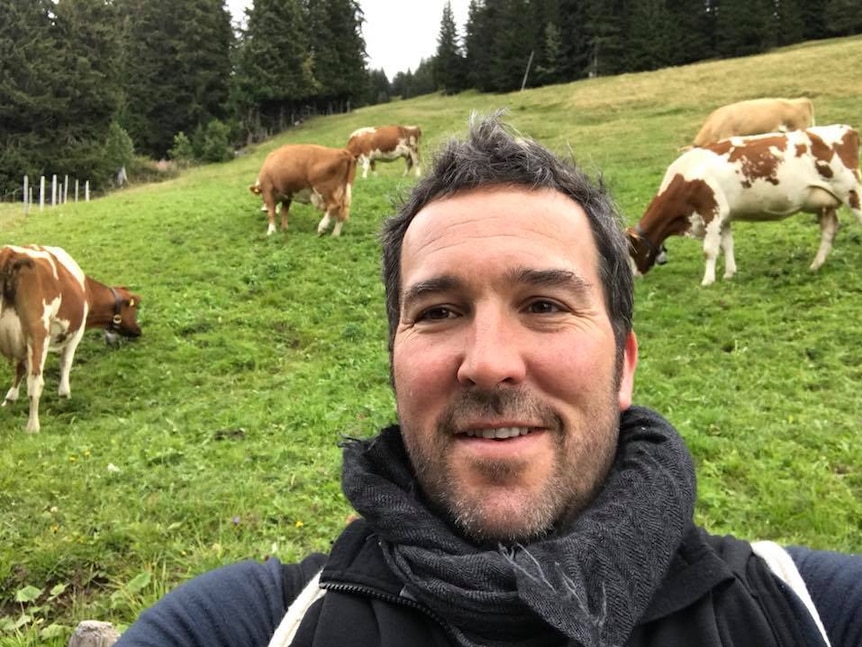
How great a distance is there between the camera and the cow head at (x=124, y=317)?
973 cm

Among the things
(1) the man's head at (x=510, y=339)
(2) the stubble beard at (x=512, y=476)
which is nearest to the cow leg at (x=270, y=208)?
(1) the man's head at (x=510, y=339)

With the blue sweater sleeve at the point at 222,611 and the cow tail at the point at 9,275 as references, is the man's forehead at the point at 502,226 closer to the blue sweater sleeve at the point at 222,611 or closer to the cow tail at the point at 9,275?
the blue sweater sleeve at the point at 222,611

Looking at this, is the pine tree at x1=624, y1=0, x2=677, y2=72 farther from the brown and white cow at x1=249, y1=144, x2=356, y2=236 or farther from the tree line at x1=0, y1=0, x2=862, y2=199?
the brown and white cow at x1=249, y1=144, x2=356, y2=236

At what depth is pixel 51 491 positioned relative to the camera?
5246 mm

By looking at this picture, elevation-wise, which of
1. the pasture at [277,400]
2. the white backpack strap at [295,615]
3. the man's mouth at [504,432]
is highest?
the man's mouth at [504,432]

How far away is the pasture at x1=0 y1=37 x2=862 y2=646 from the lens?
4.22 meters

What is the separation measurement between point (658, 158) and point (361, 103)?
51.3 metres

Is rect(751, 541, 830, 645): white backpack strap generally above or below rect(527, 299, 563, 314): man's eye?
below

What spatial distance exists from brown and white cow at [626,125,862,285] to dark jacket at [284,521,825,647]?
9.10 m

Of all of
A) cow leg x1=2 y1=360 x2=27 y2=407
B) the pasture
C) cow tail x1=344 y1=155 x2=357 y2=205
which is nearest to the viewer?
the pasture

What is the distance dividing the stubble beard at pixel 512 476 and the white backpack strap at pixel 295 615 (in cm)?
39

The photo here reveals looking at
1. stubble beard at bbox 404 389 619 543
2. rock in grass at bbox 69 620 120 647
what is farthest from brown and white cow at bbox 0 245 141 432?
stubble beard at bbox 404 389 619 543

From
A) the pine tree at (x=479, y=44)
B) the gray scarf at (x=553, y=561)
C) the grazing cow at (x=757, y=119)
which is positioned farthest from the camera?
the pine tree at (x=479, y=44)

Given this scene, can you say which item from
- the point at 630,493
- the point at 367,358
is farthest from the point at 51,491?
the point at 630,493
